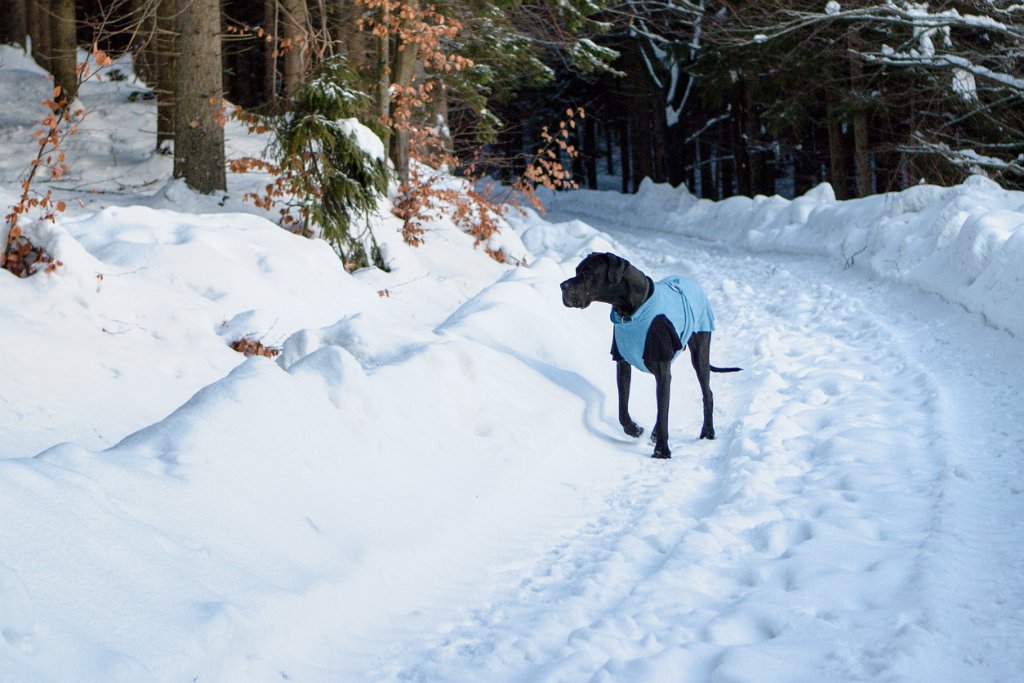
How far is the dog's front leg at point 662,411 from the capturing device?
581 cm

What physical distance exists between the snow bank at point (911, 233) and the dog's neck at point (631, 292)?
3.39 metres

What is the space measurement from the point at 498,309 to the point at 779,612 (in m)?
4.37

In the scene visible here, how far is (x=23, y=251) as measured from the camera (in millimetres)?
6418

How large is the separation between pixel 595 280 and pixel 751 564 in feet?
8.09

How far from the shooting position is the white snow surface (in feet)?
10.0

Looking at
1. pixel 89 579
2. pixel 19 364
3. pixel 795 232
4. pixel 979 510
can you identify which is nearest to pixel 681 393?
pixel 979 510

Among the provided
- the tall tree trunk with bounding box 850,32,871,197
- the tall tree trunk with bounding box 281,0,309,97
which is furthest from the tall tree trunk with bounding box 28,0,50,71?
the tall tree trunk with bounding box 850,32,871,197

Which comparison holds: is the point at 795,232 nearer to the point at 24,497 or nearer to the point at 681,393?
the point at 681,393

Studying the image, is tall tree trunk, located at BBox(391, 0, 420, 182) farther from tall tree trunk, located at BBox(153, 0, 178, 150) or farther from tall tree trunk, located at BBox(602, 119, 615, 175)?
tall tree trunk, located at BBox(602, 119, 615, 175)

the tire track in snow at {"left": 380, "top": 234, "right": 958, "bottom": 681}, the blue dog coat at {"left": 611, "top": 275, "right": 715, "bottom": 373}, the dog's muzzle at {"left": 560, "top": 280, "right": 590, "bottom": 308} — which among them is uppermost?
the dog's muzzle at {"left": 560, "top": 280, "right": 590, "bottom": 308}

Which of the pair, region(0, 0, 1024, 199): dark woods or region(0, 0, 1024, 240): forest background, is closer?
region(0, 0, 1024, 240): forest background

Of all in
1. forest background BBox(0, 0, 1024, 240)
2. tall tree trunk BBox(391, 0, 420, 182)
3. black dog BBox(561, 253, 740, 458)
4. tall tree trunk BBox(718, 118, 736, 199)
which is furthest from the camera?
tall tree trunk BBox(718, 118, 736, 199)

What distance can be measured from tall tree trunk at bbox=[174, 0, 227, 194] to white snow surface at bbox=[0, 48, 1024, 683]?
91.7 inches

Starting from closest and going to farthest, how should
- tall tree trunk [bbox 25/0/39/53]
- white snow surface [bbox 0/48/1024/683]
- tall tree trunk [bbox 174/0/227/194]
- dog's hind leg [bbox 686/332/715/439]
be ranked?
white snow surface [bbox 0/48/1024/683]
dog's hind leg [bbox 686/332/715/439]
tall tree trunk [bbox 174/0/227/194]
tall tree trunk [bbox 25/0/39/53]
